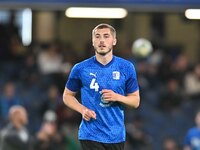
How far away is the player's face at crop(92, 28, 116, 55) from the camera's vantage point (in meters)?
7.41

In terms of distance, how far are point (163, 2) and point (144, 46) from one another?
2106mm

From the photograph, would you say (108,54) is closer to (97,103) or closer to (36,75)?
(97,103)

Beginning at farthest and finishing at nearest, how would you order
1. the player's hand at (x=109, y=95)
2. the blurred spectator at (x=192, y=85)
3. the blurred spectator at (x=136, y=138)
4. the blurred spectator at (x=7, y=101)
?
1. the blurred spectator at (x=192, y=85)
2. the blurred spectator at (x=7, y=101)
3. the blurred spectator at (x=136, y=138)
4. the player's hand at (x=109, y=95)

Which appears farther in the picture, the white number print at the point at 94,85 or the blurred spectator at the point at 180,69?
the blurred spectator at the point at 180,69

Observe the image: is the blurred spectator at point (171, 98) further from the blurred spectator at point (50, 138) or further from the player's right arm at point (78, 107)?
the player's right arm at point (78, 107)

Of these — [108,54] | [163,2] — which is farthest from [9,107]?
[108,54]

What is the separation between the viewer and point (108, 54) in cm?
752

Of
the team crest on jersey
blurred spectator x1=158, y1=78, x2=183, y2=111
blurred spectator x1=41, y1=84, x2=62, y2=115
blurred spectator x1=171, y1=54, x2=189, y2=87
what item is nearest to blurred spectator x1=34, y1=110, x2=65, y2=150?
blurred spectator x1=41, y1=84, x2=62, y2=115

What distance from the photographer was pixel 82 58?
57.4ft

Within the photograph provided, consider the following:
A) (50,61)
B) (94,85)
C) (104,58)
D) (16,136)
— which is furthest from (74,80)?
(50,61)

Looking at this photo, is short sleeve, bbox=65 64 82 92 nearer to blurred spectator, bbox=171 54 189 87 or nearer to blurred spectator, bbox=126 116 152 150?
blurred spectator, bbox=126 116 152 150

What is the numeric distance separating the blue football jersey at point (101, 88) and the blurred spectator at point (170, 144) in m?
7.73

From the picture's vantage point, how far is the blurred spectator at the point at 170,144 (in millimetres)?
15172

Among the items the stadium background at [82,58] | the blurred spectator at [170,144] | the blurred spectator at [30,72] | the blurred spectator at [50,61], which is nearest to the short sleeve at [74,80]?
the stadium background at [82,58]
